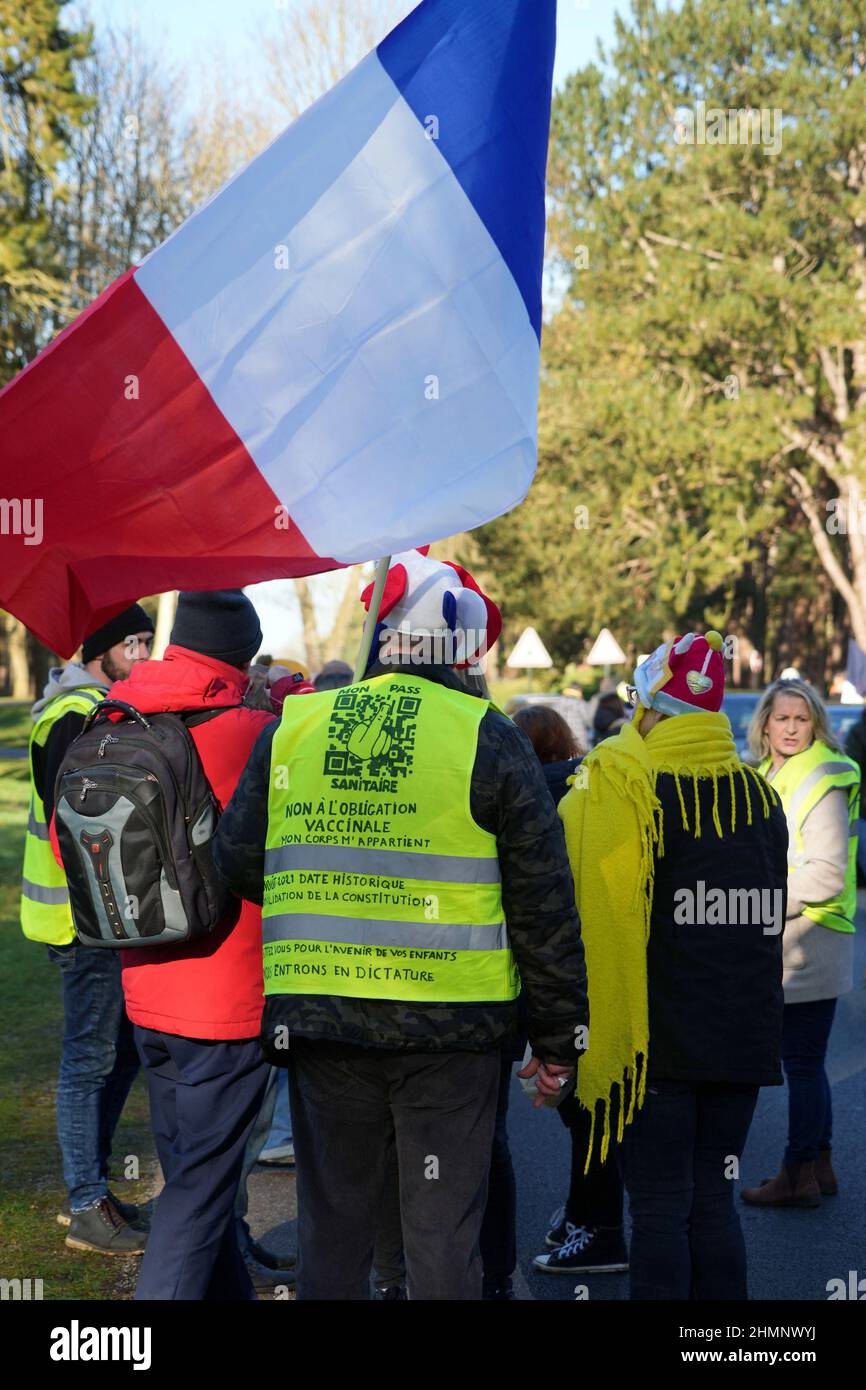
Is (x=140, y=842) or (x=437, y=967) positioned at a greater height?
(x=140, y=842)

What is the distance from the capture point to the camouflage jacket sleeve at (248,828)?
350cm

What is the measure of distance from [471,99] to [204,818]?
2239 millimetres

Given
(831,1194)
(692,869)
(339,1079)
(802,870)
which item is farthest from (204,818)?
(831,1194)

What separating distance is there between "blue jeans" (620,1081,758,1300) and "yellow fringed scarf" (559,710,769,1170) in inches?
3.1

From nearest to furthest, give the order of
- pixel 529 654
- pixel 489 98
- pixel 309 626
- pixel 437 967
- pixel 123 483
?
pixel 437 967 → pixel 123 483 → pixel 489 98 → pixel 529 654 → pixel 309 626

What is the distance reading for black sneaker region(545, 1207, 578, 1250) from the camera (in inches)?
199

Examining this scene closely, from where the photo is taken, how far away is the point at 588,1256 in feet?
16.5

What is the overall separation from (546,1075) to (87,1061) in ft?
6.84

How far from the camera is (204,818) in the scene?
3.74 meters

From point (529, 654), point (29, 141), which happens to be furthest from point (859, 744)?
point (29, 141)

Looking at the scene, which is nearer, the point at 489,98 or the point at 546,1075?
the point at 546,1075

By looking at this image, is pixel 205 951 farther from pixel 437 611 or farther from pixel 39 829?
pixel 39 829

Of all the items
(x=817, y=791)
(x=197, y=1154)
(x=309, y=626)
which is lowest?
(x=197, y=1154)

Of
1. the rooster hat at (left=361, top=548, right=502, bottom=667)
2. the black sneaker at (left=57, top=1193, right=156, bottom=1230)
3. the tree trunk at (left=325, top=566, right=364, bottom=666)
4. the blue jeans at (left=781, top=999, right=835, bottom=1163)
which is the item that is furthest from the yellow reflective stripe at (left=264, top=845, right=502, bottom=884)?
the tree trunk at (left=325, top=566, right=364, bottom=666)
